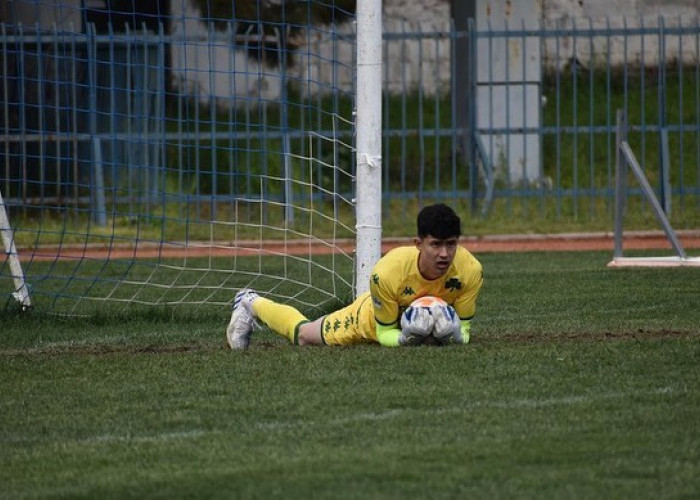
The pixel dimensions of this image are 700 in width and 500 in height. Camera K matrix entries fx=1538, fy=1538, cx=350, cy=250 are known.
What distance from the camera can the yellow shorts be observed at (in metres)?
8.26

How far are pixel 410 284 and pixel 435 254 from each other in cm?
27

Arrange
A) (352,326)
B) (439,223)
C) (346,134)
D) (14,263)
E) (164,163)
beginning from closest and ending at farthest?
1. (439,223)
2. (352,326)
3. (14,263)
4. (164,163)
5. (346,134)

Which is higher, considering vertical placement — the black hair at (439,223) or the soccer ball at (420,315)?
the black hair at (439,223)

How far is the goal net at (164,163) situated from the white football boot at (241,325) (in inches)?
88.6

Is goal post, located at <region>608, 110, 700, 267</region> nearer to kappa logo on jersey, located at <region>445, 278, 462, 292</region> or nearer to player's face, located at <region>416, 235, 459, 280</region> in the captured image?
kappa logo on jersey, located at <region>445, 278, 462, 292</region>

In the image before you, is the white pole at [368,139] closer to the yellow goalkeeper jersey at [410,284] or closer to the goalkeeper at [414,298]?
the goalkeeper at [414,298]

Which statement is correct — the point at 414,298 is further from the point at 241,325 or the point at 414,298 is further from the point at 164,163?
the point at 164,163

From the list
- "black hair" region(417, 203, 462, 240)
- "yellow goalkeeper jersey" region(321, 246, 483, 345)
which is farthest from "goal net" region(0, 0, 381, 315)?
"black hair" region(417, 203, 462, 240)

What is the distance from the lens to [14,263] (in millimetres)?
10469

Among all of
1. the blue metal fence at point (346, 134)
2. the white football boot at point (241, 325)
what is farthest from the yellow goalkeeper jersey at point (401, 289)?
the blue metal fence at point (346, 134)

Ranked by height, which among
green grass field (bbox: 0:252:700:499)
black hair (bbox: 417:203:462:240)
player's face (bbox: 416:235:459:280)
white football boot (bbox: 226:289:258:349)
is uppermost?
black hair (bbox: 417:203:462:240)

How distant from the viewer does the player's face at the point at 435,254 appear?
7781mm

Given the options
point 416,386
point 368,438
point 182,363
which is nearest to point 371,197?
point 182,363

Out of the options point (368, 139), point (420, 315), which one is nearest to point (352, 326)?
point (420, 315)
